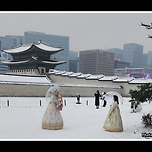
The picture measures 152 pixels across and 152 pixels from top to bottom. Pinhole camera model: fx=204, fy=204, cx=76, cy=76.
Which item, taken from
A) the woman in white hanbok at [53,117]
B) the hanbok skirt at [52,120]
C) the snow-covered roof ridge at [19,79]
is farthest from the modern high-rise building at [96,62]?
the hanbok skirt at [52,120]

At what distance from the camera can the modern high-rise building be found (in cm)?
12812

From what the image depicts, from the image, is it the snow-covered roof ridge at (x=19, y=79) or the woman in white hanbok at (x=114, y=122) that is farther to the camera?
the snow-covered roof ridge at (x=19, y=79)

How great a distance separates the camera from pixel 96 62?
128m

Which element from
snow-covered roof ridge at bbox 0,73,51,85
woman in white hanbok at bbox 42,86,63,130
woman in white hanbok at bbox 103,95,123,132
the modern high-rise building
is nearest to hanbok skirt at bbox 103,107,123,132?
woman in white hanbok at bbox 103,95,123,132

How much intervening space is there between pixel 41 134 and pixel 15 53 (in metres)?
35.8

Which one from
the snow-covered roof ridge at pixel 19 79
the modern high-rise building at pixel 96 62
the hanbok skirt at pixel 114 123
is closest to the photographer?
the hanbok skirt at pixel 114 123

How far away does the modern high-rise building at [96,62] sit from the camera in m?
128

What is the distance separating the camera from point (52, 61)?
132 ft

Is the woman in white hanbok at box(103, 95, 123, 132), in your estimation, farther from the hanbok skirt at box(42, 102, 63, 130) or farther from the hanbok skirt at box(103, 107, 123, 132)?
the hanbok skirt at box(42, 102, 63, 130)

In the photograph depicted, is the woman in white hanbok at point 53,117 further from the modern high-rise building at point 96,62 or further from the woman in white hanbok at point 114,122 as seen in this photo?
the modern high-rise building at point 96,62

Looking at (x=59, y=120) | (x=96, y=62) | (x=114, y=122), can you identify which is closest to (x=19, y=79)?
(x=59, y=120)

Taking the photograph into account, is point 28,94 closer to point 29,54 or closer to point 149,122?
point 29,54

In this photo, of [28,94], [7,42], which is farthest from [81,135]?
[7,42]

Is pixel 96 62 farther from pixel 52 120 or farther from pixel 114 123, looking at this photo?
pixel 52 120
